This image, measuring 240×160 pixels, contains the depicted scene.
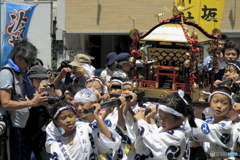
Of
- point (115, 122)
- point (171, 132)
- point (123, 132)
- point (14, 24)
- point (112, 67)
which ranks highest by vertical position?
point (14, 24)

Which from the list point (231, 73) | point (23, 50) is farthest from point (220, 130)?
point (23, 50)

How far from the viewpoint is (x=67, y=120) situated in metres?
3.75

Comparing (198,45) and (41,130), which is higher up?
(198,45)

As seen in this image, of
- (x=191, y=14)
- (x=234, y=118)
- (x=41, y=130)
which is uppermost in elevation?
(x=191, y=14)

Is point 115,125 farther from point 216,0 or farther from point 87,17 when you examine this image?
point 87,17

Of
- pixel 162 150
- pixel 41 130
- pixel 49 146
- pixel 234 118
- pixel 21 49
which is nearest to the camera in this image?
pixel 162 150

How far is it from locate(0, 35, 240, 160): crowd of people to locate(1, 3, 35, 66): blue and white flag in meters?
6.63

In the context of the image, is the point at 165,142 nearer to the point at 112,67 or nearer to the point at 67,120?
the point at 67,120

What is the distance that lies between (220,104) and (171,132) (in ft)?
2.55

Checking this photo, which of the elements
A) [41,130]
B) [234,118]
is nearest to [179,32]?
[234,118]

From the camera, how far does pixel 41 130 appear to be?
17.2 feet

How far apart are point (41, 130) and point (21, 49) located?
1213 millimetres

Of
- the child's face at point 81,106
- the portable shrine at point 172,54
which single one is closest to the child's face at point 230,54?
the portable shrine at point 172,54

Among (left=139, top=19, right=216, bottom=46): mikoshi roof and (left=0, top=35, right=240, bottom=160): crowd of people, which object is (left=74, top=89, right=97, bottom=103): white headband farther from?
(left=139, top=19, right=216, bottom=46): mikoshi roof
